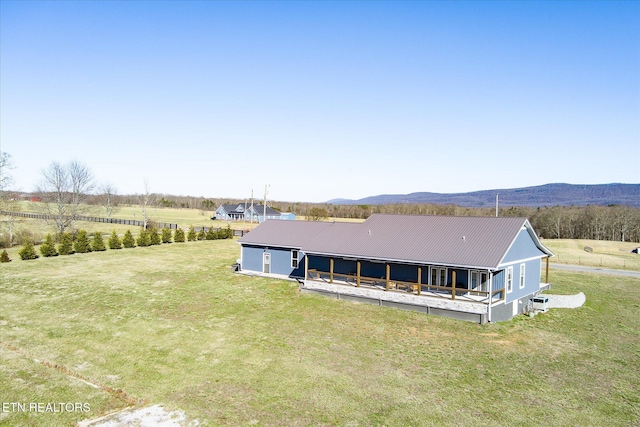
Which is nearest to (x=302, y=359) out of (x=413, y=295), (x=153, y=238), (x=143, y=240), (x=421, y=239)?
(x=413, y=295)

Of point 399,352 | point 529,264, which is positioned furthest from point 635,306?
point 399,352

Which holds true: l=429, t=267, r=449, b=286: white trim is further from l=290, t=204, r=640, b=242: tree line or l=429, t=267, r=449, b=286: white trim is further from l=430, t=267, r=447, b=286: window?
l=290, t=204, r=640, b=242: tree line

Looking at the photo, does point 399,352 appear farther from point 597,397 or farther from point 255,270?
point 255,270

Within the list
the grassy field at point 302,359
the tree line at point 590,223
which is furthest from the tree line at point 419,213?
the grassy field at point 302,359

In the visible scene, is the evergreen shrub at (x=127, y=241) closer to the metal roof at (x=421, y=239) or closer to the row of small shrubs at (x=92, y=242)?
the row of small shrubs at (x=92, y=242)

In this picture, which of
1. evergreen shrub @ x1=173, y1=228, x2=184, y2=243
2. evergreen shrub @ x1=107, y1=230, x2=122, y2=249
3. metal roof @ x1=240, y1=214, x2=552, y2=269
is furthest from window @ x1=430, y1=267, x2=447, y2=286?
evergreen shrub @ x1=173, y1=228, x2=184, y2=243
